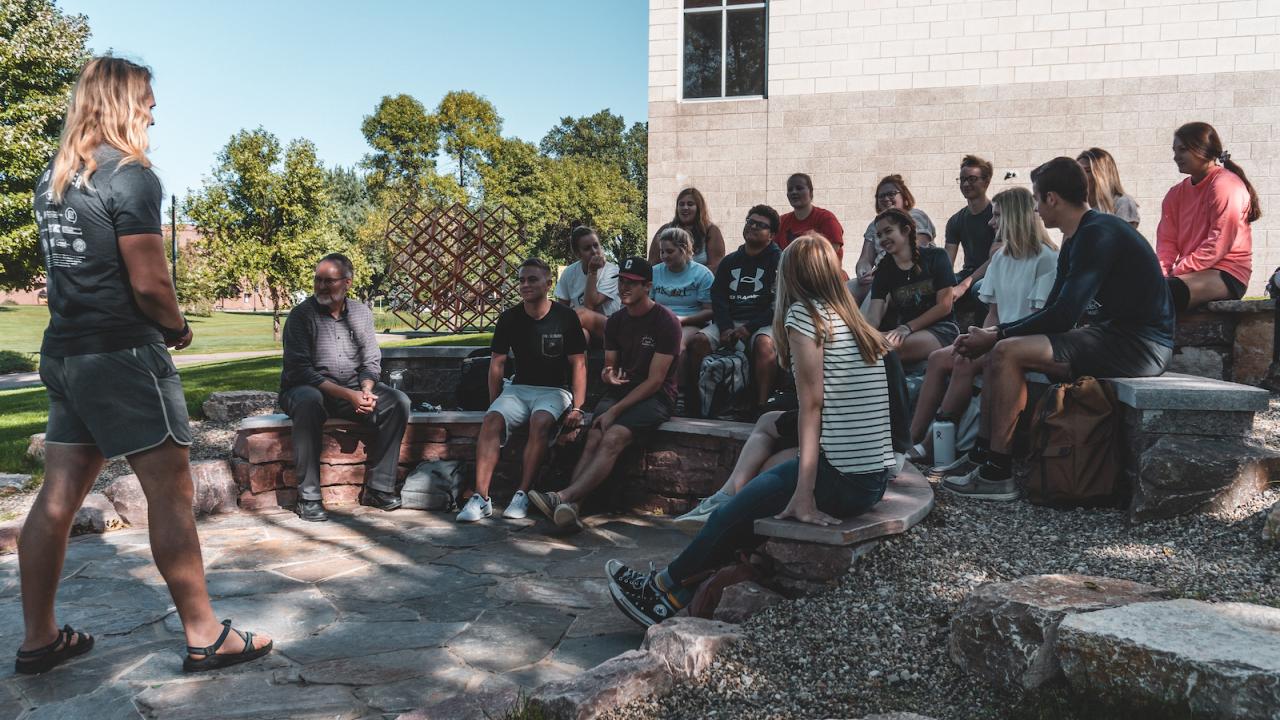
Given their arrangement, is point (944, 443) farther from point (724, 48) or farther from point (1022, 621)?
point (724, 48)

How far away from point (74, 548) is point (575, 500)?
9.08ft

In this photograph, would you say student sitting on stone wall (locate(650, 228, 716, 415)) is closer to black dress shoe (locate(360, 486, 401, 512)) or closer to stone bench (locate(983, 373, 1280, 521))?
black dress shoe (locate(360, 486, 401, 512))

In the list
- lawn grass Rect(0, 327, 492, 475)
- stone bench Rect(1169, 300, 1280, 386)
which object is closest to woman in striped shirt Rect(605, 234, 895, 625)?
stone bench Rect(1169, 300, 1280, 386)

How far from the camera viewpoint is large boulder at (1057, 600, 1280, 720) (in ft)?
6.48

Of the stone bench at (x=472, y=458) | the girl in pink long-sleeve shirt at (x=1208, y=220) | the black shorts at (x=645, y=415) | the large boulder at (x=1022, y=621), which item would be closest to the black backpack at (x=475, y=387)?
the stone bench at (x=472, y=458)

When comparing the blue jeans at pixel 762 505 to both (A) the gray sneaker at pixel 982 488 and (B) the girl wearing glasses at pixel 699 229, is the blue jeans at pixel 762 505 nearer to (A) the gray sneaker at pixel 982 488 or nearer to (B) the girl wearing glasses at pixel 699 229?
(A) the gray sneaker at pixel 982 488

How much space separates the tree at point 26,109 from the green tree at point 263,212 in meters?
5.52

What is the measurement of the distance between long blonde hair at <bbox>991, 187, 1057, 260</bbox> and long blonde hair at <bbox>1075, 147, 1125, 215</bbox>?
32.6 inches

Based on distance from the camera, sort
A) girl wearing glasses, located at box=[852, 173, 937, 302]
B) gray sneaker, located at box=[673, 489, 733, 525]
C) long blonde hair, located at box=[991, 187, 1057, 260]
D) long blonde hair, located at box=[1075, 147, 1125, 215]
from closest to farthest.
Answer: gray sneaker, located at box=[673, 489, 733, 525] < long blonde hair, located at box=[991, 187, 1057, 260] < long blonde hair, located at box=[1075, 147, 1125, 215] < girl wearing glasses, located at box=[852, 173, 937, 302]

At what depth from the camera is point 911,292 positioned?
5.80m

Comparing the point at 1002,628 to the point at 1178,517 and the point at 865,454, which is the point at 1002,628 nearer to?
the point at 865,454

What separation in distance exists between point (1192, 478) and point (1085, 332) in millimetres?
904

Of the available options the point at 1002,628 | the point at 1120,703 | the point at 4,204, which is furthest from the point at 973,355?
the point at 4,204

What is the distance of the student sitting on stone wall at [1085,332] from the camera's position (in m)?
4.32
